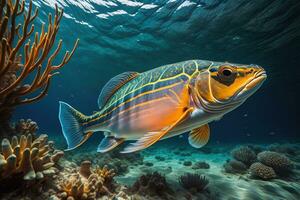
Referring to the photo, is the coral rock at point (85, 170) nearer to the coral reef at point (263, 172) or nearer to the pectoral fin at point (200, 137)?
the pectoral fin at point (200, 137)

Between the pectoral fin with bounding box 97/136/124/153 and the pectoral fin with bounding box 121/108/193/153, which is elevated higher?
the pectoral fin with bounding box 121/108/193/153

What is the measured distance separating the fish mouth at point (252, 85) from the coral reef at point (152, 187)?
339cm

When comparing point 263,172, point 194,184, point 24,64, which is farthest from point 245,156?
point 24,64

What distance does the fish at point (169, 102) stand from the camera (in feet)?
7.60

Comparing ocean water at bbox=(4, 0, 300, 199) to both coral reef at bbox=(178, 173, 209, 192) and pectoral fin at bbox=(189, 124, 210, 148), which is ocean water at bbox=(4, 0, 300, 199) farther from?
pectoral fin at bbox=(189, 124, 210, 148)

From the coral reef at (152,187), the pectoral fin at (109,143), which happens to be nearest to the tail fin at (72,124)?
the pectoral fin at (109,143)

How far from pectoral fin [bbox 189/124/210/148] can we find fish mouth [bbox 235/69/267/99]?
1.18 metres

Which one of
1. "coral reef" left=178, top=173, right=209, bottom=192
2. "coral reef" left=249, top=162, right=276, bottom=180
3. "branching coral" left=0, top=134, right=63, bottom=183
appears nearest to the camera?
"branching coral" left=0, top=134, right=63, bottom=183

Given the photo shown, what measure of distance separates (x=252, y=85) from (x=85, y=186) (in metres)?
3.10

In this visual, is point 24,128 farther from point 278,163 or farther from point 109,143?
point 278,163

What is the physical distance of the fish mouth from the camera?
224 cm

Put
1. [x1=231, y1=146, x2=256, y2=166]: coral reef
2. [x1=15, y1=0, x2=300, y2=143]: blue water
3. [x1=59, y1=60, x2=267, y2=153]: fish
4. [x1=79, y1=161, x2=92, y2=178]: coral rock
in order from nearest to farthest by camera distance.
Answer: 1. [x1=59, y1=60, x2=267, y2=153]: fish
2. [x1=79, y1=161, x2=92, y2=178]: coral rock
3. [x1=231, y1=146, x2=256, y2=166]: coral reef
4. [x1=15, y1=0, x2=300, y2=143]: blue water

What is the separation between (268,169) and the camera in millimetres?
7496

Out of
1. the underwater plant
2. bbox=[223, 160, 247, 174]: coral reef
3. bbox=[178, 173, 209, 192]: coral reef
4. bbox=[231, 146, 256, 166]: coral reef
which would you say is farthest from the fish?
bbox=[231, 146, 256, 166]: coral reef
